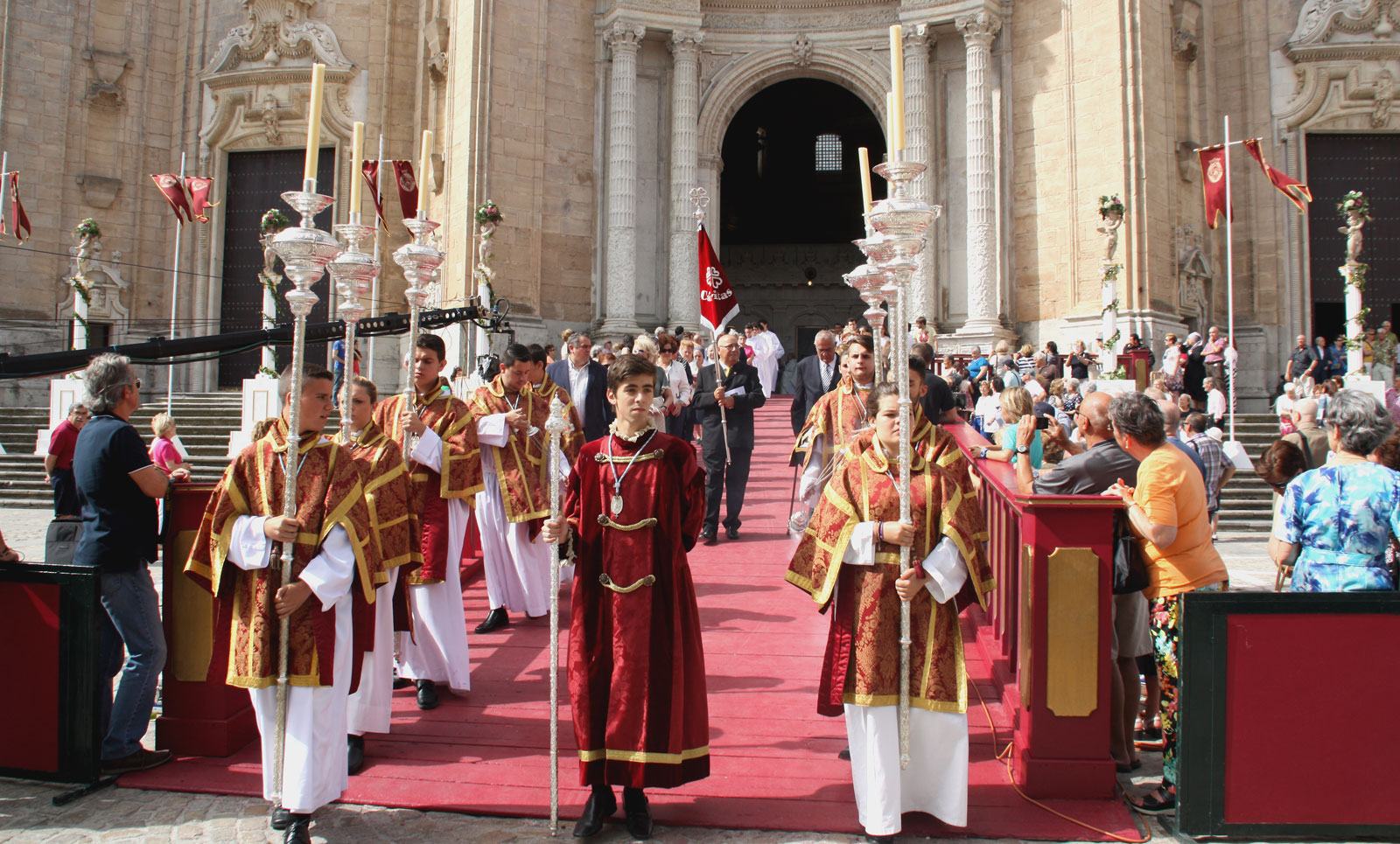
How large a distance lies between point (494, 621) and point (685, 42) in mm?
16600

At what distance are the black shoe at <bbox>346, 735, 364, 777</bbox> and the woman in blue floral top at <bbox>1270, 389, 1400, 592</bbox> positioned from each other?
4420 mm

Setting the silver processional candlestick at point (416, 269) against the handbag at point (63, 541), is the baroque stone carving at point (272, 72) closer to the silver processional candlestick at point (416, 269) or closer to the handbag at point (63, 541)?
the silver processional candlestick at point (416, 269)

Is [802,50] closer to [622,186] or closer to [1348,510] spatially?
[622,186]

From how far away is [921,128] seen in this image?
65.3 ft

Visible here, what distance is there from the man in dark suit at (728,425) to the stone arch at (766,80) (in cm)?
1270

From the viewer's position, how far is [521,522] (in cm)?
685

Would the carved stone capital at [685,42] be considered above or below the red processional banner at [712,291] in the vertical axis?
above

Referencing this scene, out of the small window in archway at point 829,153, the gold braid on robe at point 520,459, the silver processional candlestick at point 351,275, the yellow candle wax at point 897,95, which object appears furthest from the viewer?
the small window in archway at point 829,153

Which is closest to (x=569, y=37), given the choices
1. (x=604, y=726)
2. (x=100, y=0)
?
(x=100, y=0)

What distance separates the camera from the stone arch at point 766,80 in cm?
2102

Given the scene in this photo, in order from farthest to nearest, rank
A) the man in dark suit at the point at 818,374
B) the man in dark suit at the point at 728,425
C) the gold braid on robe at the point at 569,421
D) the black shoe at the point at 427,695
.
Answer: the man in dark suit at the point at 728,425 → the man in dark suit at the point at 818,374 → the gold braid on robe at the point at 569,421 → the black shoe at the point at 427,695

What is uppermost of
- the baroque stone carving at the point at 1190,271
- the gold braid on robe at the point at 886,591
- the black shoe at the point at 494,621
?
the baroque stone carving at the point at 1190,271

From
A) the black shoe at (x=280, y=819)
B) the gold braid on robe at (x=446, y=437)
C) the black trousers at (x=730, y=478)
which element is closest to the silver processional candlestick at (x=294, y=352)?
the black shoe at (x=280, y=819)

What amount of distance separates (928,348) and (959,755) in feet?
20.3
